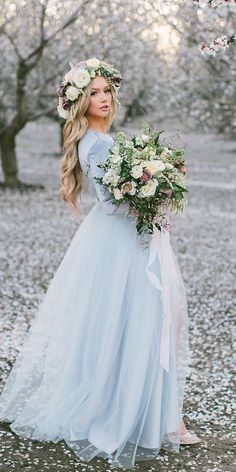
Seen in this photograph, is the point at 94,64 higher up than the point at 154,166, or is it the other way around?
the point at 94,64

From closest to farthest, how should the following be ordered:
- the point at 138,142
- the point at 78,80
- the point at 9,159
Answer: the point at 138,142 < the point at 78,80 < the point at 9,159

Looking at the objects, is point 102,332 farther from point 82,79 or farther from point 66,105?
point 82,79

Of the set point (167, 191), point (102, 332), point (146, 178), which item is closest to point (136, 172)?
point (146, 178)

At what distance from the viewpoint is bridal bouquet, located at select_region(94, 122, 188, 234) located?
4.16 metres

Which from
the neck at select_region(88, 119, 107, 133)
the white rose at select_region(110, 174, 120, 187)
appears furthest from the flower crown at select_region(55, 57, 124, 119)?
the white rose at select_region(110, 174, 120, 187)

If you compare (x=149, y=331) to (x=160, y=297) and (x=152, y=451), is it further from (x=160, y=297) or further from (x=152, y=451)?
(x=152, y=451)

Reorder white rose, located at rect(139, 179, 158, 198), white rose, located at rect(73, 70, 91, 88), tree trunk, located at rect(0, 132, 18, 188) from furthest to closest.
Result: tree trunk, located at rect(0, 132, 18, 188) → white rose, located at rect(73, 70, 91, 88) → white rose, located at rect(139, 179, 158, 198)

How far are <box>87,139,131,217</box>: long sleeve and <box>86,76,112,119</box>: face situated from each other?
0.21 meters

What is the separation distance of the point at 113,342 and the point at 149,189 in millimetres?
930

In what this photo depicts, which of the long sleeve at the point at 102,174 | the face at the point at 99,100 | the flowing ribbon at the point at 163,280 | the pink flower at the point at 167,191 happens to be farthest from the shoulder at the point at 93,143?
the flowing ribbon at the point at 163,280

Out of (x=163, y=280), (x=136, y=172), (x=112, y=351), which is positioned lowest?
(x=112, y=351)

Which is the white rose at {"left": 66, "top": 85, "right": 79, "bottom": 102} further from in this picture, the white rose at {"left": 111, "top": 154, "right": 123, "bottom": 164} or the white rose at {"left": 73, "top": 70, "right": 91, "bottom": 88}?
the white rose at {"left": 111, "top": 154, "right": 123, "bottom": 164}

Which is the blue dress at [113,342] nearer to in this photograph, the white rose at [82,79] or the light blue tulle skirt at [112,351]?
the light blue tulle skirt at [112,351]

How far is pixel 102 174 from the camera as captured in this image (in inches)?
171
